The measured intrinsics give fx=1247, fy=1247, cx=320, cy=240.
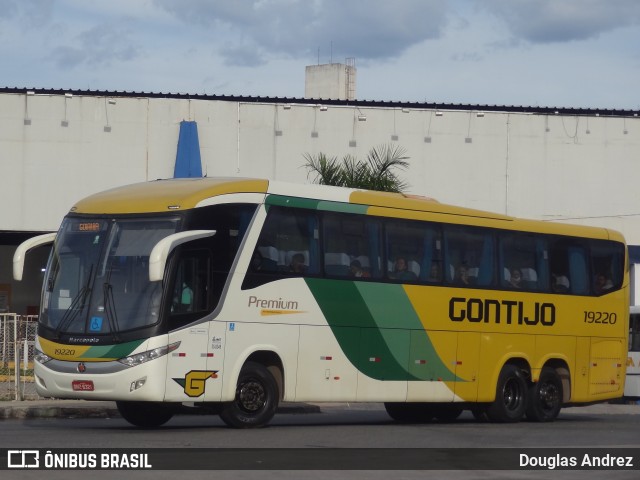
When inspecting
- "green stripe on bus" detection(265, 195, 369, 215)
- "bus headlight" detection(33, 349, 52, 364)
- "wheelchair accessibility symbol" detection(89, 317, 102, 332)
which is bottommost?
"bus headlight" detection(33, 349, 52, 364)

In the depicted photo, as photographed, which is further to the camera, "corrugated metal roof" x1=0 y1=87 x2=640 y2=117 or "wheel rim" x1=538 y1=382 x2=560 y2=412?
"corrugated metal roof" x1=0 y1=87 x2=640 y2=117

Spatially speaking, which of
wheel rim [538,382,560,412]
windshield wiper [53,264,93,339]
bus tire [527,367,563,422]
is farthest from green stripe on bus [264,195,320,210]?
wheel rim [538,382,560,412]

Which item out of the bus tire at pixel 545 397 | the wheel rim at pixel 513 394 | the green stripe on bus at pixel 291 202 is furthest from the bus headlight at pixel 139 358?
the bus tire at pixel 545 397

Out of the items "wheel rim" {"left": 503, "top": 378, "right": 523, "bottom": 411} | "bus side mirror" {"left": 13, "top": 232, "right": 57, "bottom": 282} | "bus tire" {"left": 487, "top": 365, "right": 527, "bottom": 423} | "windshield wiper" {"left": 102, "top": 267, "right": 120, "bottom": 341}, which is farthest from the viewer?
"wheel rim" {"left": 503, "top": 378, "right": 523, "bottom": 411}

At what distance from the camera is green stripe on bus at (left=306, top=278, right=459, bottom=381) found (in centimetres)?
1914

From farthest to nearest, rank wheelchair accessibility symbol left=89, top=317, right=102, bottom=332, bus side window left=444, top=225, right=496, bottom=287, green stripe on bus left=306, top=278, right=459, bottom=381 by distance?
bus side window left=444, top=225, right=496, bottom=287
green stripe on bus left=306, top=278, right=459, bottom=381
wheelchair accessibility symbol left=89, top=317, right=102, bottom=332

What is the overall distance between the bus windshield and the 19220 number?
9607 millimetres

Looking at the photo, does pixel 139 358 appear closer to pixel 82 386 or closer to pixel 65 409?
pixel 82 386

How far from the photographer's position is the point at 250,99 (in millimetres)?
45938

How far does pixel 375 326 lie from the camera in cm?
1978

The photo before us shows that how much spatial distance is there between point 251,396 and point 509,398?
20.4 ft

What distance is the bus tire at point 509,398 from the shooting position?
21984 millimetres

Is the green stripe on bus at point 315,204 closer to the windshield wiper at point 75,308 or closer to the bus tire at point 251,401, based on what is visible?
the bus tire at point 251,401

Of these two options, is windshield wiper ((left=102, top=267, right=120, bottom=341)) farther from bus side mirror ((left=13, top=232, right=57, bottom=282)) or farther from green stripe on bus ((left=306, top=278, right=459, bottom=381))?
green stripe on bus ((left=306, top=278, right=459, bottom=381))
